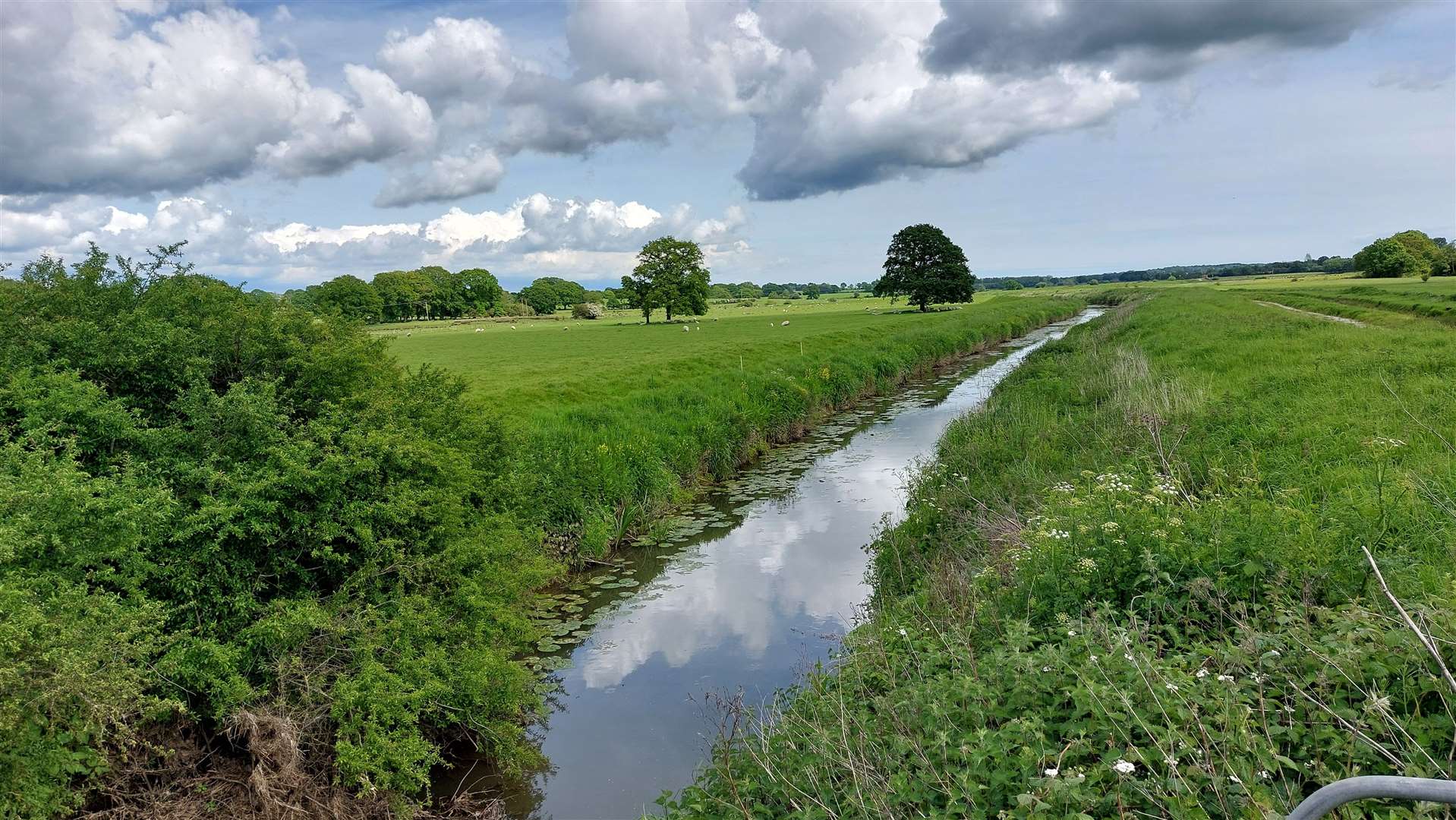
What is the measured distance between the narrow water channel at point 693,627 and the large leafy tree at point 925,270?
64319 millimetres

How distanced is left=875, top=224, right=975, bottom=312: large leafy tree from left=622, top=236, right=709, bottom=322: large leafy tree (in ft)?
67.1

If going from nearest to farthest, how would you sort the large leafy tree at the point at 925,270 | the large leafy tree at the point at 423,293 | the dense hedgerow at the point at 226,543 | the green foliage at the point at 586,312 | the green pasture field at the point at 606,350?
the dense hedgerow at the point at 226,543
the green pasture field at the point at 606,350
the large leafy tree at the point at 925,270
the green foliage at the point at 586,312
the large leafy tree at the point at 423,293

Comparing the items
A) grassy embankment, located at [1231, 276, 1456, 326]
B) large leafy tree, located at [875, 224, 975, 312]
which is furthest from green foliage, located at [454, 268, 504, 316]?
grassy embankment, located at [1231, 276, 1456, 326]

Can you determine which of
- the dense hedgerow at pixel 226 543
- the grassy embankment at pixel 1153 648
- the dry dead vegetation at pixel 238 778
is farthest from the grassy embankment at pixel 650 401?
the grassy embankment at pixel 1153 648

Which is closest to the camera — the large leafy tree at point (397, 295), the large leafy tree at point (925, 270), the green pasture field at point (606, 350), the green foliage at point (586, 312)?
the green pasture field at point (606, 350)

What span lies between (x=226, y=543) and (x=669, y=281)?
245 ft

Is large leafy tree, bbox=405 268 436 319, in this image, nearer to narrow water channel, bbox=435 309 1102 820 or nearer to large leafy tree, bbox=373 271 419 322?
large leafy tree, bbox=373 271 419 322

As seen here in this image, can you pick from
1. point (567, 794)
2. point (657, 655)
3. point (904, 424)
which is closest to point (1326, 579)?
point (567, 794)

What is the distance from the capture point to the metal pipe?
126 centimetres

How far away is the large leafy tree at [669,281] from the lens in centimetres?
7894

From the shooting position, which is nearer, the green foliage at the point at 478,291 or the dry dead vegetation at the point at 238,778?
the dry dead vegetation at the point at 238,778

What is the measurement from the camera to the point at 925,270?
79.4 metres

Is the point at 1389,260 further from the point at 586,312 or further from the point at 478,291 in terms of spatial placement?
the point at 478,291

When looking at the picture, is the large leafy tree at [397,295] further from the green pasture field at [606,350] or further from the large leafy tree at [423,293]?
the green pasture field at [606,350]
